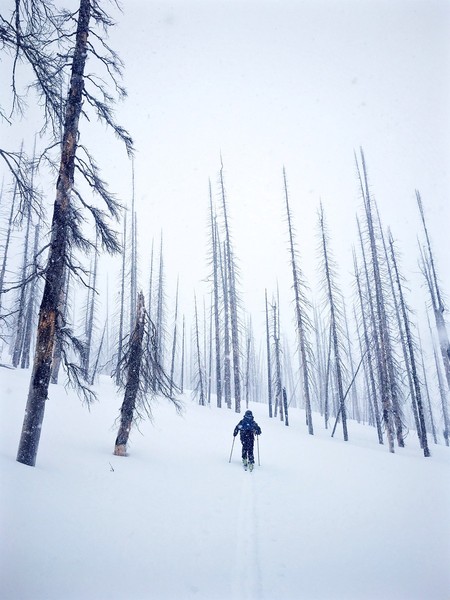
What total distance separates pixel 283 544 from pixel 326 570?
0.73 m

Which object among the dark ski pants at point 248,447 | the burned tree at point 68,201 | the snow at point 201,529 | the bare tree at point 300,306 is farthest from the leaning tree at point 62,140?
the bare tree at point 300,306

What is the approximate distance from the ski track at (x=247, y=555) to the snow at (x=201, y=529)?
0.02m

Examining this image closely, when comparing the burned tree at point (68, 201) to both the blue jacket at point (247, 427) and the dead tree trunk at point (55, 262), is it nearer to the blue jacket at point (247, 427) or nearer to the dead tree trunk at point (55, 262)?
the dead tree trunk at point (55, 262)

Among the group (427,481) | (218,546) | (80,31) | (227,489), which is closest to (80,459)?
(227,489)

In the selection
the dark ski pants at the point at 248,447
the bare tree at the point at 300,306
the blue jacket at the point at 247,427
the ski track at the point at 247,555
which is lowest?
the ski track at the point at 247,555

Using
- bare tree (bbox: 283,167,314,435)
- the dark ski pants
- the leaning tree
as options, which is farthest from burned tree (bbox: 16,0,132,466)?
bare tree (bbox: 283,167,314,435)

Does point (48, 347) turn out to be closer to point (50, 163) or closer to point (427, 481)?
point (50, 163)

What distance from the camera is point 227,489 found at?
23.2 feet

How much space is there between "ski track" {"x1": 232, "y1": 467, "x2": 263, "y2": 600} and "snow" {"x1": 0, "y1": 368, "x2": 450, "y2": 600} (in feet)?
0.07

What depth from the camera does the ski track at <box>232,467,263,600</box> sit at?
11.1ft

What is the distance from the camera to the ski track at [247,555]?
11.1ft

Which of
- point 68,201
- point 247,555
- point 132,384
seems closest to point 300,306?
point 132,384

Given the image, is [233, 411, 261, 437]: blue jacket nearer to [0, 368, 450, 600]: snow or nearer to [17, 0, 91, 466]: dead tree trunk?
[0, 368, 450, 600]: snow

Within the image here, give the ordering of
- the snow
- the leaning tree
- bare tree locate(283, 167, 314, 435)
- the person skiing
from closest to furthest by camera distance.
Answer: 1. the snow
2. the leaning tree
3. the person skiing
4. bare tree locate(283, 167, 314, 435)
